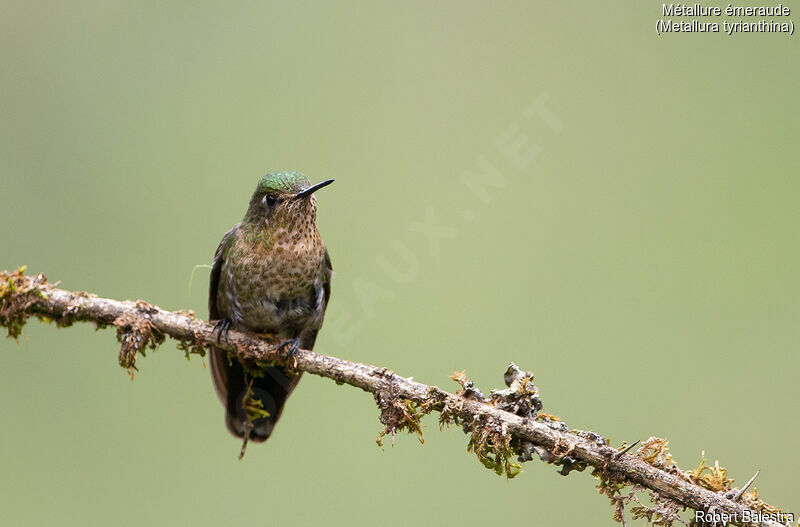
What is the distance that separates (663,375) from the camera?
5.58m

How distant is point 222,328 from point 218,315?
1.61 ft

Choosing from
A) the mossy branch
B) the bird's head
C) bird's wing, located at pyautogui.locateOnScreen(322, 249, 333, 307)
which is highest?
the bird's head

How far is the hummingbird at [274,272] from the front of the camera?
409 cm

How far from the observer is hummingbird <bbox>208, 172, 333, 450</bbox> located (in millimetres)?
4086

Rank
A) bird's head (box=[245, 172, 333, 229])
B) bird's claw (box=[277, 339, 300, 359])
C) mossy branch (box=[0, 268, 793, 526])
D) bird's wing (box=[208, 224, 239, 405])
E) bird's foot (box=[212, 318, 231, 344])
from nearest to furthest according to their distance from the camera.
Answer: mossy branch (box=[0, 268, 793, 526])
bird's claw (box=[277, 339, 300, 359])
bird's foot (box=[212, 318, 231, 344])
bird's head (box=[245, 172, 333, 229])
bird's wing (box=[208, 224, 239, 405])

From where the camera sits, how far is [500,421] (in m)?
2.83

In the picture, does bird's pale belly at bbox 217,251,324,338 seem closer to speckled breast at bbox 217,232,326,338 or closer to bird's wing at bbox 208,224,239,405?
A: speckled breast at bbox 217,232,326,338

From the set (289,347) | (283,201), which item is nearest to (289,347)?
(289,347)

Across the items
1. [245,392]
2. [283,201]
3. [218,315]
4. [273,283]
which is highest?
[283,201]

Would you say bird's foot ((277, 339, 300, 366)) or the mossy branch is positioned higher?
bird's foot ((277, 339, 300, 366))

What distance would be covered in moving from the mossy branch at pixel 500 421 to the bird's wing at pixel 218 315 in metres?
0.77

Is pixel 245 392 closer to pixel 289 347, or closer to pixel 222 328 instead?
pixel 222 328

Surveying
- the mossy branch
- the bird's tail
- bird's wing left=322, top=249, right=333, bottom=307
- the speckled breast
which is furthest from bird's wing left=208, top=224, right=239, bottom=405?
the mossy branch

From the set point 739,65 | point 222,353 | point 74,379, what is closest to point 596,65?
point 739,65
